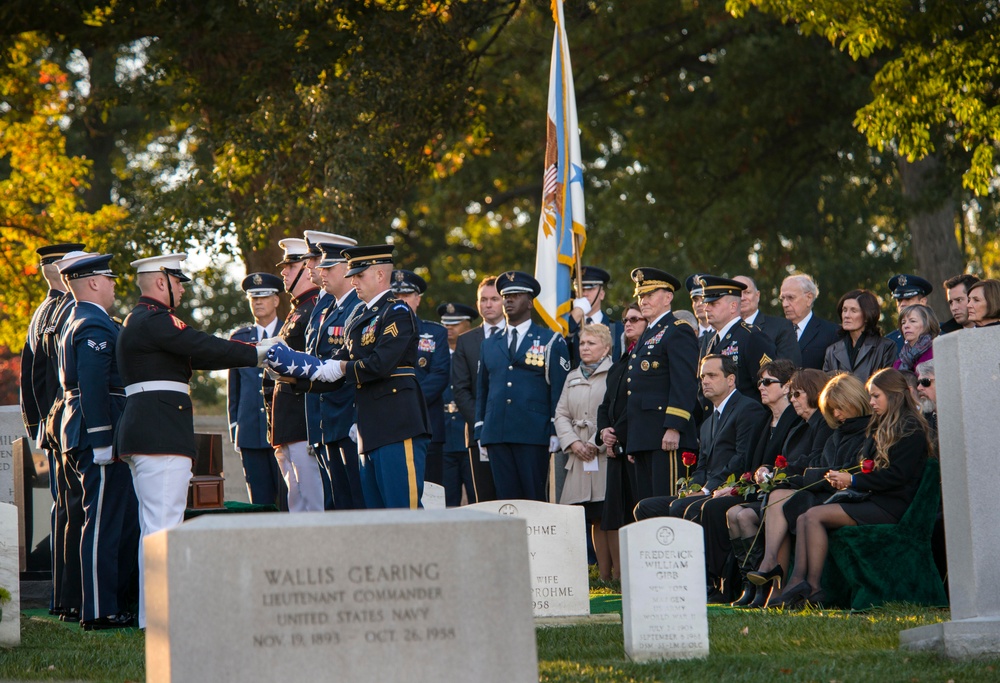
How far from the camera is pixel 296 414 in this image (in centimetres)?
1020

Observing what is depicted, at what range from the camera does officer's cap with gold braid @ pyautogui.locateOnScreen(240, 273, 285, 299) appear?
12.0m

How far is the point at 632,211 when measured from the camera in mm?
22984

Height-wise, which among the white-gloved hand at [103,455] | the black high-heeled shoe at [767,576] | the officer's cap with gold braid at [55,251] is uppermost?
the officer's cap with gold braid at [55,251]

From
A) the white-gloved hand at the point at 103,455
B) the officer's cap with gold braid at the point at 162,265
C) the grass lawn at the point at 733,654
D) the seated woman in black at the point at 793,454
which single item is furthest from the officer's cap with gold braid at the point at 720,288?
the white-gloved hand at the point at 103,455

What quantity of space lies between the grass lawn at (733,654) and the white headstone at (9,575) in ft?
0.34

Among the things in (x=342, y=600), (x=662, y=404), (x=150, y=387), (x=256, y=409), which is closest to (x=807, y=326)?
(x=662, y=404)

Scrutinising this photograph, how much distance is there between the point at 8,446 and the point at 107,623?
306cm

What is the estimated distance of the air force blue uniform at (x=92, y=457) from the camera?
28.0 feet

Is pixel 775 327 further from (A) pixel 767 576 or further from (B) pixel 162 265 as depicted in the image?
(B) pixel 162 265

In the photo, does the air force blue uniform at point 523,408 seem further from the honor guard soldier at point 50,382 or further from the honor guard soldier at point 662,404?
the honor guard soldier at point 50,382

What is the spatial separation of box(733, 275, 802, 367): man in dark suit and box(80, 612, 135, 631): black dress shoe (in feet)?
16.4

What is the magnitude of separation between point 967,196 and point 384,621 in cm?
2040

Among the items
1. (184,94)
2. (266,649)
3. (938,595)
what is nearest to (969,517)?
(938,595)

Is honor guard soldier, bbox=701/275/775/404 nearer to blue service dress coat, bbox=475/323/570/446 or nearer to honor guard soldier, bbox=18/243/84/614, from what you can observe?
blue service dress coat, bbox=475/323/570/446
